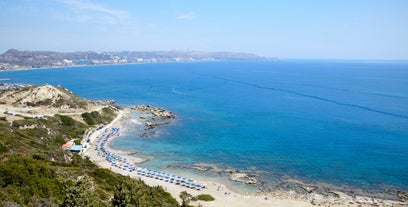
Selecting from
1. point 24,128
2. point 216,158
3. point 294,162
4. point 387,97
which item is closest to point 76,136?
point 24,128

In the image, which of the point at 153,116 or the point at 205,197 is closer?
the point at 205,197

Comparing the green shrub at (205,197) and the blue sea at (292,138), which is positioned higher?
the blue sea at (292,138)

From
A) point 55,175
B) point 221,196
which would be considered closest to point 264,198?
point 221,196

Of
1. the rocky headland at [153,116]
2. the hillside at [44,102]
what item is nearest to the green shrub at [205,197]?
the rocky headland at [153,116]

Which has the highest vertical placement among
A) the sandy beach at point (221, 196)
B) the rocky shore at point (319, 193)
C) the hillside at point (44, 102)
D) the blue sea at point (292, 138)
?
the hillside at point (44, 102)

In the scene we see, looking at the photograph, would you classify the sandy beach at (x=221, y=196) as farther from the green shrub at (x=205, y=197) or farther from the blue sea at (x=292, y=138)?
the blue sea at (x=292, y=138)

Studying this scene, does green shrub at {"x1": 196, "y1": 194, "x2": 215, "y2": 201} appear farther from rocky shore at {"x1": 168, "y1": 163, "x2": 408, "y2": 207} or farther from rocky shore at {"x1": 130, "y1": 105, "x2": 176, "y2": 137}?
rocky shore at {"x1": 130, "y1": 105, "x2": 176, "y2": 137}

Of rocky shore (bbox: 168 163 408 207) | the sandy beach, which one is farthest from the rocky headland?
rocky shore (bbox: 168 163 408 207)

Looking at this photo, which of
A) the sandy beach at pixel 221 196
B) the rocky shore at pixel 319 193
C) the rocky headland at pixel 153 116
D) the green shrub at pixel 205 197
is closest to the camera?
the sandy beach at pixel 221 196

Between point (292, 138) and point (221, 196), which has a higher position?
point (292, 138)

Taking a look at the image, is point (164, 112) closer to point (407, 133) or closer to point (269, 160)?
point (269, 160)

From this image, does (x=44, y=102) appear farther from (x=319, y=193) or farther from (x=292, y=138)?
(x=319, y=193)
